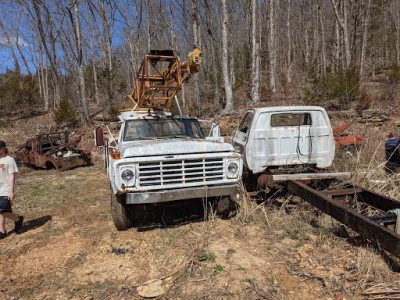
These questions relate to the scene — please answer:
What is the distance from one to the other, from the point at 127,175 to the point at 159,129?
1767 millimetres

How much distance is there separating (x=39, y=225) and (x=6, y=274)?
5.74 feet

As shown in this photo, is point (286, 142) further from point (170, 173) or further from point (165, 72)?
point (165, 72)

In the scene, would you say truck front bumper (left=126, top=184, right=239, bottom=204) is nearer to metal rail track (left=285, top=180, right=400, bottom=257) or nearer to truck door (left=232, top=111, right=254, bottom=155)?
metal rail track (left=285, top=180, right=400, bottom=257)

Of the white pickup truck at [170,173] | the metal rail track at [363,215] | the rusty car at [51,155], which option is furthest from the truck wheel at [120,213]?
the rusty car at [51,155]

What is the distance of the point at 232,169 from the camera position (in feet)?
14.6

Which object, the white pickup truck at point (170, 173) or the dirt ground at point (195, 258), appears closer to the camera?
the dirt ground at point (195, 258)

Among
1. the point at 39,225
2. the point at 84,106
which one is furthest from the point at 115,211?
the point at 84,106

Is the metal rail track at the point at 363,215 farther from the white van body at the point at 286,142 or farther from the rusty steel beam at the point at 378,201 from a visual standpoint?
the white van body at the point at 286,142

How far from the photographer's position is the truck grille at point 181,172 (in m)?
4.08

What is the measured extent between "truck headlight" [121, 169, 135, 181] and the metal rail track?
2.78m

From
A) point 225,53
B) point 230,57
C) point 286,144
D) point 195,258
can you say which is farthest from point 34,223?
point 230,57

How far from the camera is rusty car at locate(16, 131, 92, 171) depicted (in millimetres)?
9984

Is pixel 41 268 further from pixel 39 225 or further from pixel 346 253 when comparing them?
pixel 346 253

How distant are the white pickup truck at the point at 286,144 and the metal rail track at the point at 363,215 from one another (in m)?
0.68
